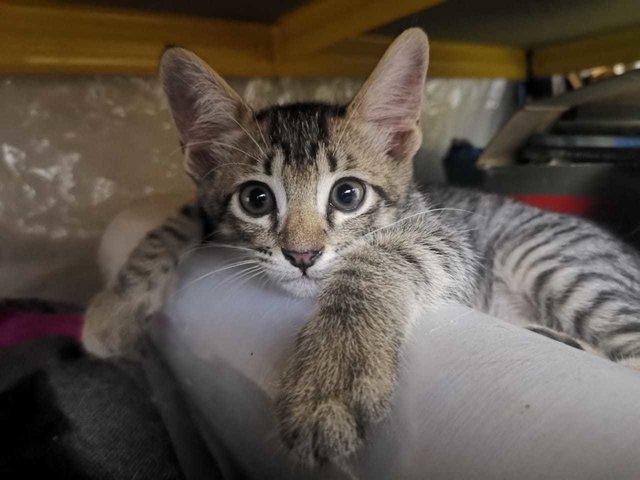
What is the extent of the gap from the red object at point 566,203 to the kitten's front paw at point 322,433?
978 millimetres

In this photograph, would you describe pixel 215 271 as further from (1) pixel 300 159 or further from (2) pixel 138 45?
(2) pixel 138 45

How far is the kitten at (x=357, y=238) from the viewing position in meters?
0.67

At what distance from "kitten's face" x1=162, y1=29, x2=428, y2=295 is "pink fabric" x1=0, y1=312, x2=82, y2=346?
1.65 feet

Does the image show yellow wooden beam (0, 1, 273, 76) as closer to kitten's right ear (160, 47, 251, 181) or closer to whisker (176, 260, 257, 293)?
kitten's right ear (160, 47, 251, 181)

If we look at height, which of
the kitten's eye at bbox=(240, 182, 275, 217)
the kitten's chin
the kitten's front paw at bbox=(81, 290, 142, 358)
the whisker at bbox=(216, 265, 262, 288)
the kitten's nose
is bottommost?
the kitten's front paw at bbox=(81, 290, 142, 358)

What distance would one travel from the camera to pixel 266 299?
2.44 ft

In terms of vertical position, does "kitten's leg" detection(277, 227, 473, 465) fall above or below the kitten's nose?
below

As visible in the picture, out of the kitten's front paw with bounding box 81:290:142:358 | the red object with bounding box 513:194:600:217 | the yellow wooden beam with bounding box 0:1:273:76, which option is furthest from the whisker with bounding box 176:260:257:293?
the red object with bounding box 513:194:600:217

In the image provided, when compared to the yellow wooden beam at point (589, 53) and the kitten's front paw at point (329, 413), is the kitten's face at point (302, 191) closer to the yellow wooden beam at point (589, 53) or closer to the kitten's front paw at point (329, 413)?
the kitten's front paw at point (329, 413)

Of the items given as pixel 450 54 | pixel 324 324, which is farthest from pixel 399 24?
pixel 324 324

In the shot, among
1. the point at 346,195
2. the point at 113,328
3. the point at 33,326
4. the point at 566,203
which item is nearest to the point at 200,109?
the point at 346,195

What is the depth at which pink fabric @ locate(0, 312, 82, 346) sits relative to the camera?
113 centimetres

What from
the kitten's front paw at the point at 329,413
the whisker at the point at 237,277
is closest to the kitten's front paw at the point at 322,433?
the kitten's front paw at the point at 329,413

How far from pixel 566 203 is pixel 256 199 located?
0.89 m
